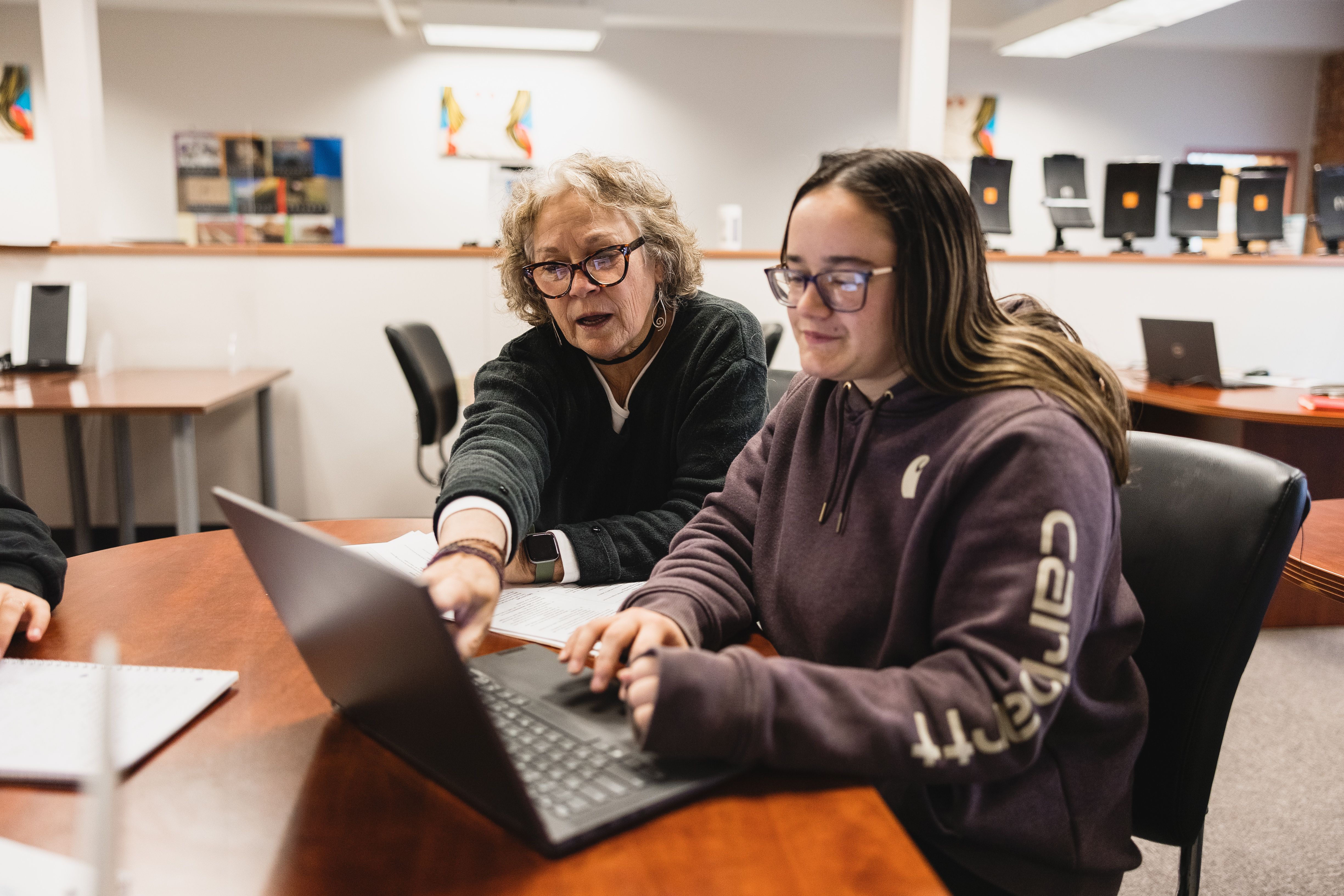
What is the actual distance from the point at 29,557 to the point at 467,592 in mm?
509

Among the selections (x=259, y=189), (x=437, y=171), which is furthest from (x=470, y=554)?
(x=259, y=189)

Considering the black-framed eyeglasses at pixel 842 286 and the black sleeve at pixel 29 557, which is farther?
the black sleeve at pixel 29 557

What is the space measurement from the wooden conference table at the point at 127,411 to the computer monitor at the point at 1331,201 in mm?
4833

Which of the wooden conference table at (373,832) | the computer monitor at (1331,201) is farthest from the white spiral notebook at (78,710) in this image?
the computer monitor at (1331,201)

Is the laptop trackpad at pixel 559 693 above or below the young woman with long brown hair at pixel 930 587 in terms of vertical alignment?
below

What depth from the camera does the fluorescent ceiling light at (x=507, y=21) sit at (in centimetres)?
534

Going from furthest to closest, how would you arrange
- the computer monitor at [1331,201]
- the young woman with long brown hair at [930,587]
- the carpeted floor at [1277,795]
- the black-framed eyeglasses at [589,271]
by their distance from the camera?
1. the computer monitor at [1331,201]
2. the carpeted floor at [1277,795]
3. the black-framed eyeglasses at [589,271]
4. the young woman with long brown hair at [930,587]

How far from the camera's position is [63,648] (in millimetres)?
878

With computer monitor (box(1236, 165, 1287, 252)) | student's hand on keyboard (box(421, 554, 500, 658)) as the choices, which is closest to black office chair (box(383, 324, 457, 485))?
student's hand on keyboard (box(421, 554, 500, 658))

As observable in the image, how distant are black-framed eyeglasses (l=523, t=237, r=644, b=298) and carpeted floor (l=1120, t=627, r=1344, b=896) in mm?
1373

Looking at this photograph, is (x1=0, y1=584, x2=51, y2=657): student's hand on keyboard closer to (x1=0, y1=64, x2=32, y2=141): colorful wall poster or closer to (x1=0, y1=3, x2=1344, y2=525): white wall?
(x1=0, y1=3, x2=1344, y2=525): white wall

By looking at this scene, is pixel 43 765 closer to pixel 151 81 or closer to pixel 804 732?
pixel 804 732

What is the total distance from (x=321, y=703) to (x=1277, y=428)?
3.07 meters

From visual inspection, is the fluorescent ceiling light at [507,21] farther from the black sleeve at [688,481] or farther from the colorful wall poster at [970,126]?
the black sleeve at [688,481]
